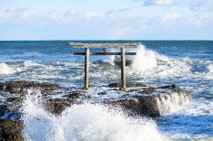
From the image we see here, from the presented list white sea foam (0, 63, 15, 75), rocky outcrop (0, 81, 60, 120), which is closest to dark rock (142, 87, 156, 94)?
rocky outcrop (0, 81, 60, 120)

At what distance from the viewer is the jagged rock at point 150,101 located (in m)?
21.2

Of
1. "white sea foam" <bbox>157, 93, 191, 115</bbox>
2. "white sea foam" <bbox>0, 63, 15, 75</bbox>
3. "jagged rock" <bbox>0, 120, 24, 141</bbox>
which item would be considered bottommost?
"white sea foam" <bbox>0, 63, 15, 75</bbox>

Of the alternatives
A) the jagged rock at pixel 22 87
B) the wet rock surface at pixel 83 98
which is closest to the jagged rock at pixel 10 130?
the wet rock surface at pixel 83 98

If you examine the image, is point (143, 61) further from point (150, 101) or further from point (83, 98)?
point (83, 98)

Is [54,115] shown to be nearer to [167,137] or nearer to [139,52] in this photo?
[167,137]

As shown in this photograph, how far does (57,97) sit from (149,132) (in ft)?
23.6

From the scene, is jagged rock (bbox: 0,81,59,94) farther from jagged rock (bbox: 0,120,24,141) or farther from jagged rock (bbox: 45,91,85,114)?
jagged rock (bbox: 0,120,24,141)

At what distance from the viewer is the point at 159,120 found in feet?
68.7

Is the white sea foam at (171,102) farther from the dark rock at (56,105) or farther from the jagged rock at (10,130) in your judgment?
the jagged rock at (10,130)

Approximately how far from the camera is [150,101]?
72.4 feet

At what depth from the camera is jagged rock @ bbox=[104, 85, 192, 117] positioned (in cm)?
2116

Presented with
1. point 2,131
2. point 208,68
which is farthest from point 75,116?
point 208,68

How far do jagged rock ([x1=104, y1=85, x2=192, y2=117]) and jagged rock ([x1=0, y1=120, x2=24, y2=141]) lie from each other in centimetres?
537

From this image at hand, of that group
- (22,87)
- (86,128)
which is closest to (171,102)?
(22,87)
